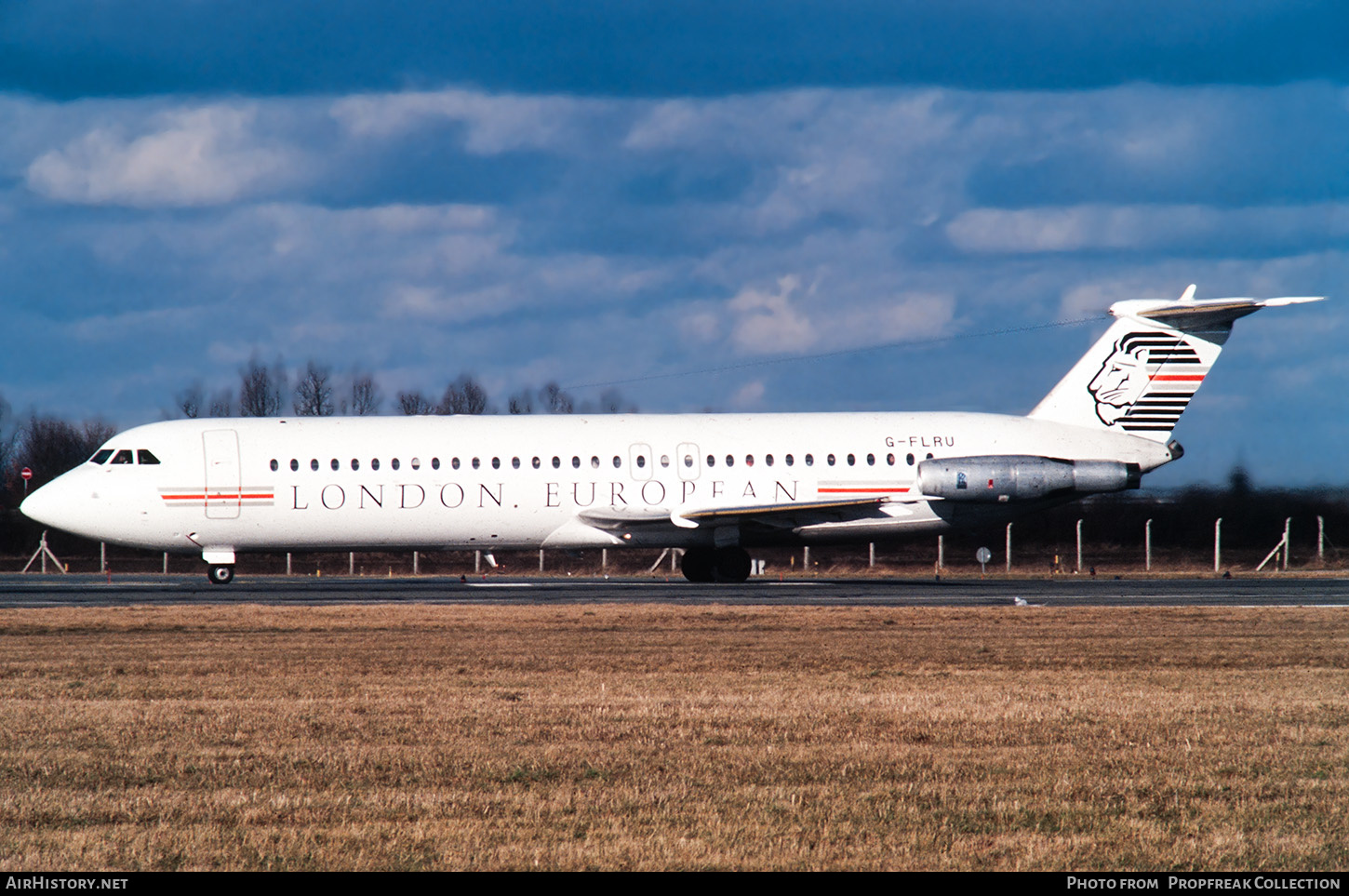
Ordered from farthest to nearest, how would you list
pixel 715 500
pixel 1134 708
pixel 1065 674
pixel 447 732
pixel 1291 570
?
pixel 1291 570 → pixel 715 500 → pixel 1065 674 → pixel 1134 708 → pixel 447 732

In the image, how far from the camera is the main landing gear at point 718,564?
31094 mm

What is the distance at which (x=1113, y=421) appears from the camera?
1254 inches

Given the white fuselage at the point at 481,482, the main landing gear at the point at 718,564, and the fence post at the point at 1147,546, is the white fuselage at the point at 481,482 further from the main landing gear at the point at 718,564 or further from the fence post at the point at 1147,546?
the fence post at the point at 1147,546

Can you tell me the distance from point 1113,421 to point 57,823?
95.1ft

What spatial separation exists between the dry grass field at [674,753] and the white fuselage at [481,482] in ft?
41.9

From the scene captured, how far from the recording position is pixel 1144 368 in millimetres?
31672

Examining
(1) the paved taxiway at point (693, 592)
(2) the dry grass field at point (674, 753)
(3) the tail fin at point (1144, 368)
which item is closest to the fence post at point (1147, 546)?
(1) the paved taxiway at point (693, 592)

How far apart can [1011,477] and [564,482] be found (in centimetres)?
1080

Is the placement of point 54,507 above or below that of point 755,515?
above

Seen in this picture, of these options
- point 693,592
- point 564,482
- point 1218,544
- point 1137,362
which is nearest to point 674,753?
point 693,592

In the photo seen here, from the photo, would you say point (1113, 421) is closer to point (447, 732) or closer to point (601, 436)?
point (601, 436)

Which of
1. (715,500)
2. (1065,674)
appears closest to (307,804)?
(1065,674)

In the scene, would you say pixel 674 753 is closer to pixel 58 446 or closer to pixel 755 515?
pixel 755 515

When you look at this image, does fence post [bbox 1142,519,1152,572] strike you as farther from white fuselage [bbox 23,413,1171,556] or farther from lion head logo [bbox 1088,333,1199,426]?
white fuselage [bbox 23,413,1171,556]
